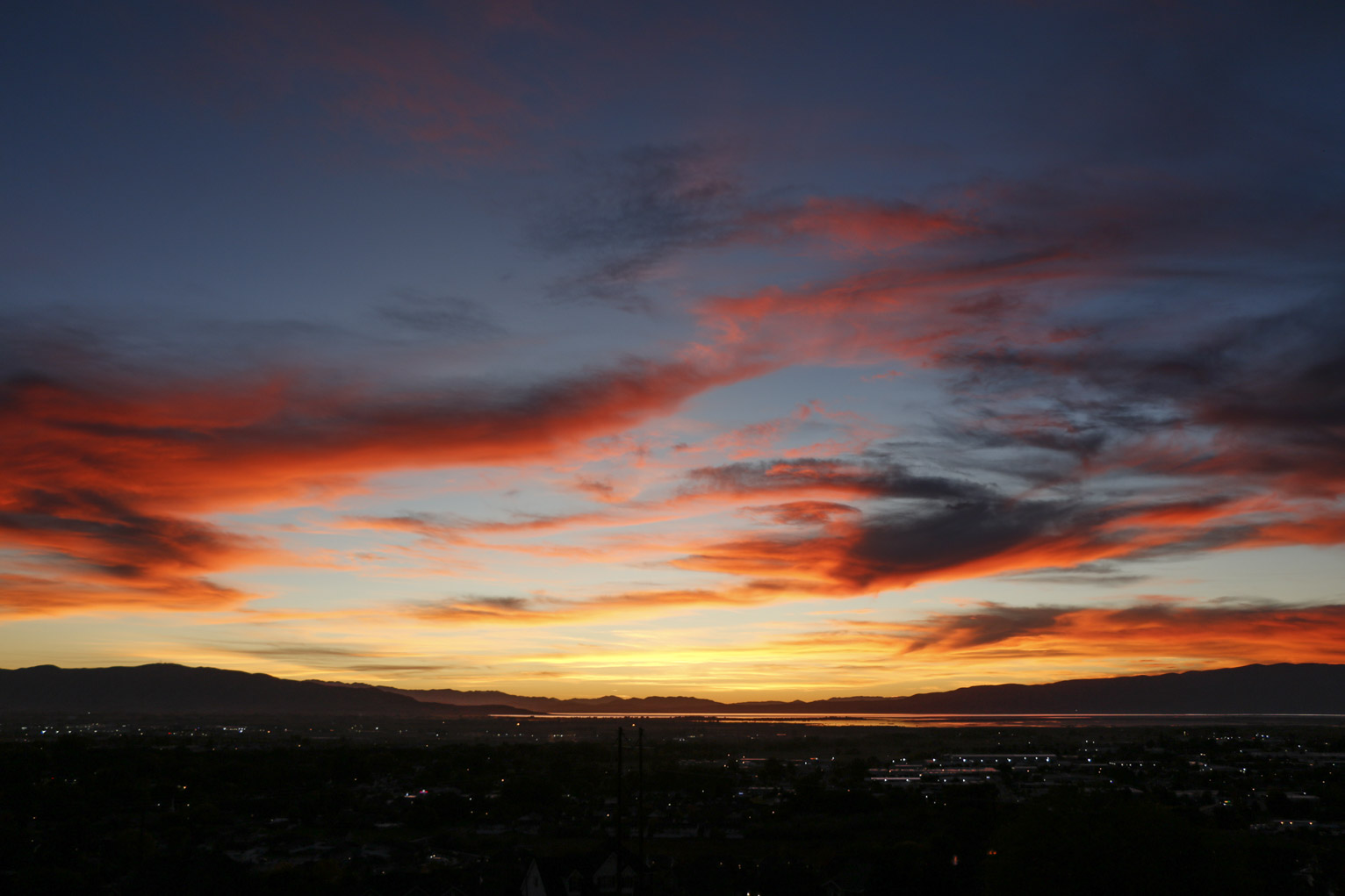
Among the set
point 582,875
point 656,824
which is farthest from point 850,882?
point 656,824

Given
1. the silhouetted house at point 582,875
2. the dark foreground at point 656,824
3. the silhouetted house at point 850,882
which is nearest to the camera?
the dark foreground at point 656,824

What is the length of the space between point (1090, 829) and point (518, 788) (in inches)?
2661

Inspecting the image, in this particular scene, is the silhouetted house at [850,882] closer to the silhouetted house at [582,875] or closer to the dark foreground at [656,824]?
the dark foreground at [656,824]

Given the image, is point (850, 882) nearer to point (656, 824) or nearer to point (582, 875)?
point (582, 875)

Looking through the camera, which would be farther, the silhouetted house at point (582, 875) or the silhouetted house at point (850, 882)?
the silhouetted house at point (850, 882)

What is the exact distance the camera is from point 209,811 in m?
76.2

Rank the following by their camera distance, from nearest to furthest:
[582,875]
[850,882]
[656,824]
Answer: [850,882], [582,875], [656,824]

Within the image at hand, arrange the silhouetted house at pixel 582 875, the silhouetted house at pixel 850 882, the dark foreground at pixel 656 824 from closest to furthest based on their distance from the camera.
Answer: the dark foreground at pixel 656 824 < the silhouetted house at pixel 582 875 < the silhouetted house at pixel 850 882

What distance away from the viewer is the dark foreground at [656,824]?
118ft

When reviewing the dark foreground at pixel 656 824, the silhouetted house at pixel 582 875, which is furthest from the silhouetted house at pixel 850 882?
the silhouetted house at pixel 582 875

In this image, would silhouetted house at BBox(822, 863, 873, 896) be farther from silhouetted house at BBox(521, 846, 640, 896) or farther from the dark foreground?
silhouetted house at BBox(521, 846, 640, 896)

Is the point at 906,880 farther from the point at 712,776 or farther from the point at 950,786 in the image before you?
the point at 712,776

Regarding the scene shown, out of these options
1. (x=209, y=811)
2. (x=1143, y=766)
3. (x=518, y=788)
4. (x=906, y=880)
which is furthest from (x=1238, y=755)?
(x=209, y=811)

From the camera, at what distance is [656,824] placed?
72812 millimetres
